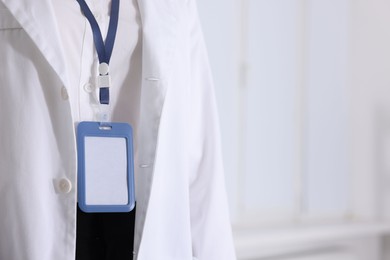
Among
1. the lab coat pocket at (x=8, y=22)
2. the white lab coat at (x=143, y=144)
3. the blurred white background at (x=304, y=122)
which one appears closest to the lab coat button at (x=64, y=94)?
the white lab coat at (x=143, y=144)

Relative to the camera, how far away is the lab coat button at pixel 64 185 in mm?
1021

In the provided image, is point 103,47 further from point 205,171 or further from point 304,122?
point 304,122

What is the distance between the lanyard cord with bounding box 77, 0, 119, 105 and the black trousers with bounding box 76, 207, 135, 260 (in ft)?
0.71

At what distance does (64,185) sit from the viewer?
102 cm

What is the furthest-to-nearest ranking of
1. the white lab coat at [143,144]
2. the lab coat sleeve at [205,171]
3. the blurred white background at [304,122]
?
the blurred white background at [304,122], the lab coat sleeve at [205,171], the white lab coat at [143,144]

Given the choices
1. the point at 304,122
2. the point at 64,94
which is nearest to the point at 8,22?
the point at 64,94

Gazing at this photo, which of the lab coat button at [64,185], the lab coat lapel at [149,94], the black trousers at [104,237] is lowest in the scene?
the black trousers at [104,237]

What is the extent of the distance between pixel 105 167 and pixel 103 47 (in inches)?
8.9

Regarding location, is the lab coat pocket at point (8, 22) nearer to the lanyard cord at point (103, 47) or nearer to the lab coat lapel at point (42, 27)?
the lab coat lapel at point (42, 27)

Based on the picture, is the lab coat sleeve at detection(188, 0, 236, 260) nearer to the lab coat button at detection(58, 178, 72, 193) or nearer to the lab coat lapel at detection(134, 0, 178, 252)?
the lab coat lapel at detection(134, 0, 178, 252)

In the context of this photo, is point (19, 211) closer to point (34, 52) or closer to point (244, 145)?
point (34, 52)

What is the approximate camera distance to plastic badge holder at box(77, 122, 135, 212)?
41.2 inches

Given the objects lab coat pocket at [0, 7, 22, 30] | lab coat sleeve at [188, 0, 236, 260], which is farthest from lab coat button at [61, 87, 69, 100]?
lab coat sleeve at [188, 0, 236, 260]

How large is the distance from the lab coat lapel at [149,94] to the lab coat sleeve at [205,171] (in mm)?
133
